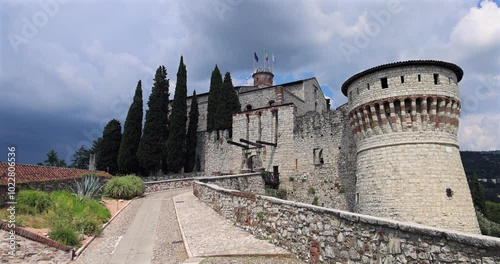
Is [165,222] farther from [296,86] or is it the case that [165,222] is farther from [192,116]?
[296,86]

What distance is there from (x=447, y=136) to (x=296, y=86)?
24.0 meters

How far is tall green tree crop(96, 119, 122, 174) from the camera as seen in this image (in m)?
40.4

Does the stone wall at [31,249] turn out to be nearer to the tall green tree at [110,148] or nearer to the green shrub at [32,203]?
the green shrub at [32,203]

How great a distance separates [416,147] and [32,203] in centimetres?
1701

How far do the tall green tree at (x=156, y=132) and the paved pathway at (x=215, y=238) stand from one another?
2077cm

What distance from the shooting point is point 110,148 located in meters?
41.0

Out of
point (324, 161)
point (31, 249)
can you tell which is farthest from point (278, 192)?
point (31, 249)

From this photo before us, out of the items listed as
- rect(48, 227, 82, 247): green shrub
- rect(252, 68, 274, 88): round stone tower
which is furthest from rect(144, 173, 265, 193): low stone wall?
rect(252, 68, 274, 88): round stone tower

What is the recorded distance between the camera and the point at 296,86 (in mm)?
39531

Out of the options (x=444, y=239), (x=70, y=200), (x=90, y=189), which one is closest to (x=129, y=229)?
(x=70, y=200)

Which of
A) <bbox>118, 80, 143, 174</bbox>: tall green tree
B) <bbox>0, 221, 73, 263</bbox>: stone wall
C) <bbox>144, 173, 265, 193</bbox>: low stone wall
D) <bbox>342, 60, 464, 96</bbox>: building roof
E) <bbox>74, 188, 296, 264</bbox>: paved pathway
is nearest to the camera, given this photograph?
<bbox>0, 221, 73, 263</bbox>: stone wall

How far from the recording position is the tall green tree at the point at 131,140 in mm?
36938

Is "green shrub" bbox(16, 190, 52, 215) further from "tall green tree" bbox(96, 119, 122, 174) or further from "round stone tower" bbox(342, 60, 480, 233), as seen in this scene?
"tall green tree" bbox(96, 119, 122, 174)

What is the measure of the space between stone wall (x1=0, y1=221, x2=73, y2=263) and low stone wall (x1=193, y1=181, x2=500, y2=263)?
5497 mm
